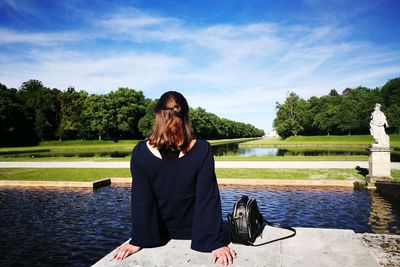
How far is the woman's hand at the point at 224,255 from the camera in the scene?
2958 mm

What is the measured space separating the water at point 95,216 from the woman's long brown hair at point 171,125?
13.6 ft

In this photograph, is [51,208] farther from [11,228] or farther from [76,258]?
[76,258]

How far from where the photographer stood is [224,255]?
3014 mm

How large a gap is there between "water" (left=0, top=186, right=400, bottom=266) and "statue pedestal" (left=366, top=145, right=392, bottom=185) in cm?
159

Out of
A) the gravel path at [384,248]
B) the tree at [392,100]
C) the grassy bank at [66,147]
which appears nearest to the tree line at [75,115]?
the grassy bank at [66,147]

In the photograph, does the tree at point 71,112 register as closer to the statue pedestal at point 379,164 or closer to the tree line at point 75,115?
the tree line at point 75,115

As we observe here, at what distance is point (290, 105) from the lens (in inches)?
3300

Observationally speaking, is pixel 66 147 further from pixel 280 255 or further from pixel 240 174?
pixel 280 255

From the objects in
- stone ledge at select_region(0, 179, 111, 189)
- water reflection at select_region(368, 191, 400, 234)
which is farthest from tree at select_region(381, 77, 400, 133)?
stone ledge at select_region(0, 179, 111, 189)

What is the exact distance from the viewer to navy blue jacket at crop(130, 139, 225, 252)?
315 centimetres

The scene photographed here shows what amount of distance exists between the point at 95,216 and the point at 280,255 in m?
7.07

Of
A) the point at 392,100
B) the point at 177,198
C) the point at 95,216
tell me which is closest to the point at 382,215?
the point at 177,198

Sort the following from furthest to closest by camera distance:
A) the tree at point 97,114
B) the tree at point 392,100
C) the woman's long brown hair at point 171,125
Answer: the tree at point 97,114
the tree at point 392,100
the woman's long brown hair at point 171,125

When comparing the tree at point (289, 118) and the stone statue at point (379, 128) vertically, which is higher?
the tree at point (289, 118)
